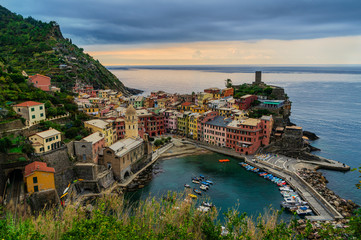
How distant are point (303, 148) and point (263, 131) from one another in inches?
357

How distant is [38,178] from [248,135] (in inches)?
1629

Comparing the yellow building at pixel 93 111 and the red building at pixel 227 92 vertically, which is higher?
the red building at pixel 227 92

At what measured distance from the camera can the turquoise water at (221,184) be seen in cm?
3841

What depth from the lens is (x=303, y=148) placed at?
183 ft

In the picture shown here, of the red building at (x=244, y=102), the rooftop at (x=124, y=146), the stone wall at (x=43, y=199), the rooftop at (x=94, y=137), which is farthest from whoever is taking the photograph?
the red building at (x=244, y=102)

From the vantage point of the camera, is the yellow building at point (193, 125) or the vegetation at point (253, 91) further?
the vegetation at point (253, 91)

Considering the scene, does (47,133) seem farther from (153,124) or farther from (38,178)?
(153,124)

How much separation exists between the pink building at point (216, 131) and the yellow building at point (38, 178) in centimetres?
3848

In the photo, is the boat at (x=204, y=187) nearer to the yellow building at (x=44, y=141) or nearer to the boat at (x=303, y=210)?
the boat at (x=303, y=210)

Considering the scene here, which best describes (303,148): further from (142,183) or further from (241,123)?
(142,183)

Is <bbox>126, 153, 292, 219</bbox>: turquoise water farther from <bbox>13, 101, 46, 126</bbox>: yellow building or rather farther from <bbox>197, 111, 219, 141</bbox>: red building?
<bbox>13, 101, 46, 126</bbox>: yellow building

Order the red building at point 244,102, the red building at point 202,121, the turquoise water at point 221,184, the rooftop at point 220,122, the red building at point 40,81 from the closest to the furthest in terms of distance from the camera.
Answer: the turquoise water at point 221,184 < the rooftop at point 220,122 < the red building at point 40,81 < the red building at point 202,121 < the red building at point 244,102

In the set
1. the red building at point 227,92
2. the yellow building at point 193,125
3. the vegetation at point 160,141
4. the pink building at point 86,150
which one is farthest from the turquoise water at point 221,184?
the red building at point 227,92

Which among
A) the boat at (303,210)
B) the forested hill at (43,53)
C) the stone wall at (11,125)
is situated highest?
the forested hill at (43,53)
